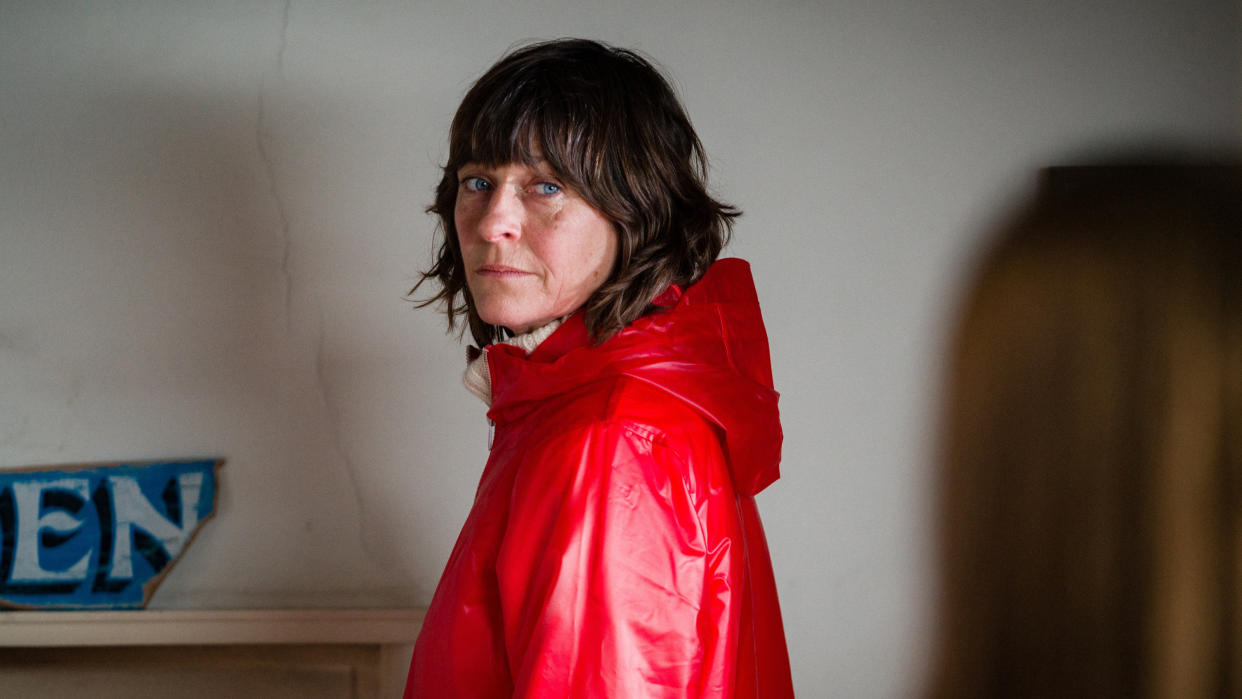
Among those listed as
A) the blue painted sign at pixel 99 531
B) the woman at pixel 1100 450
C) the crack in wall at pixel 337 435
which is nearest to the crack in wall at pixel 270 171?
the crack in wall at pixel 337 435

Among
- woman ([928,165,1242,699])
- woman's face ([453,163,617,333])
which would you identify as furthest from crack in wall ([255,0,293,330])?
woman ([928,165,1242,699])

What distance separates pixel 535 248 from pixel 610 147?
0.10 meters

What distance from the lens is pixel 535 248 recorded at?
635 mm

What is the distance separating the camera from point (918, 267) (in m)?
1.10

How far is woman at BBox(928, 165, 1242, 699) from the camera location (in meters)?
0.98

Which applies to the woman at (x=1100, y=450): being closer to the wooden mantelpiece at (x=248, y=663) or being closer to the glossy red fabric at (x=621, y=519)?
the glossy red fabric at (x=621, y=519)

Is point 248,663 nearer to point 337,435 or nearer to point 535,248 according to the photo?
point 337,435

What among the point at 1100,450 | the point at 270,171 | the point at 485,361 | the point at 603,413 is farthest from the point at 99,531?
the point at 1100,450

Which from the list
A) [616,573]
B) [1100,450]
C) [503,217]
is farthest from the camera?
[1100,450]

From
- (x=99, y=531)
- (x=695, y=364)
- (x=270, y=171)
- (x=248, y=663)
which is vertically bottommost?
(x=248, y=663)

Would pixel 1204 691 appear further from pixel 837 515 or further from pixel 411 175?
pixel 411 175

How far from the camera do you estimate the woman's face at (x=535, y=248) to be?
0.63 m

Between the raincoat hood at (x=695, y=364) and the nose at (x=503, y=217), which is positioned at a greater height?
the nose at (x=503, y=217)

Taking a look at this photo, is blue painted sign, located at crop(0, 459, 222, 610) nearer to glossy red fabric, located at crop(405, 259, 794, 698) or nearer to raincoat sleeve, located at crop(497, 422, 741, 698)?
glossy red fabric, located at crop(405, 259, 794, 698)
